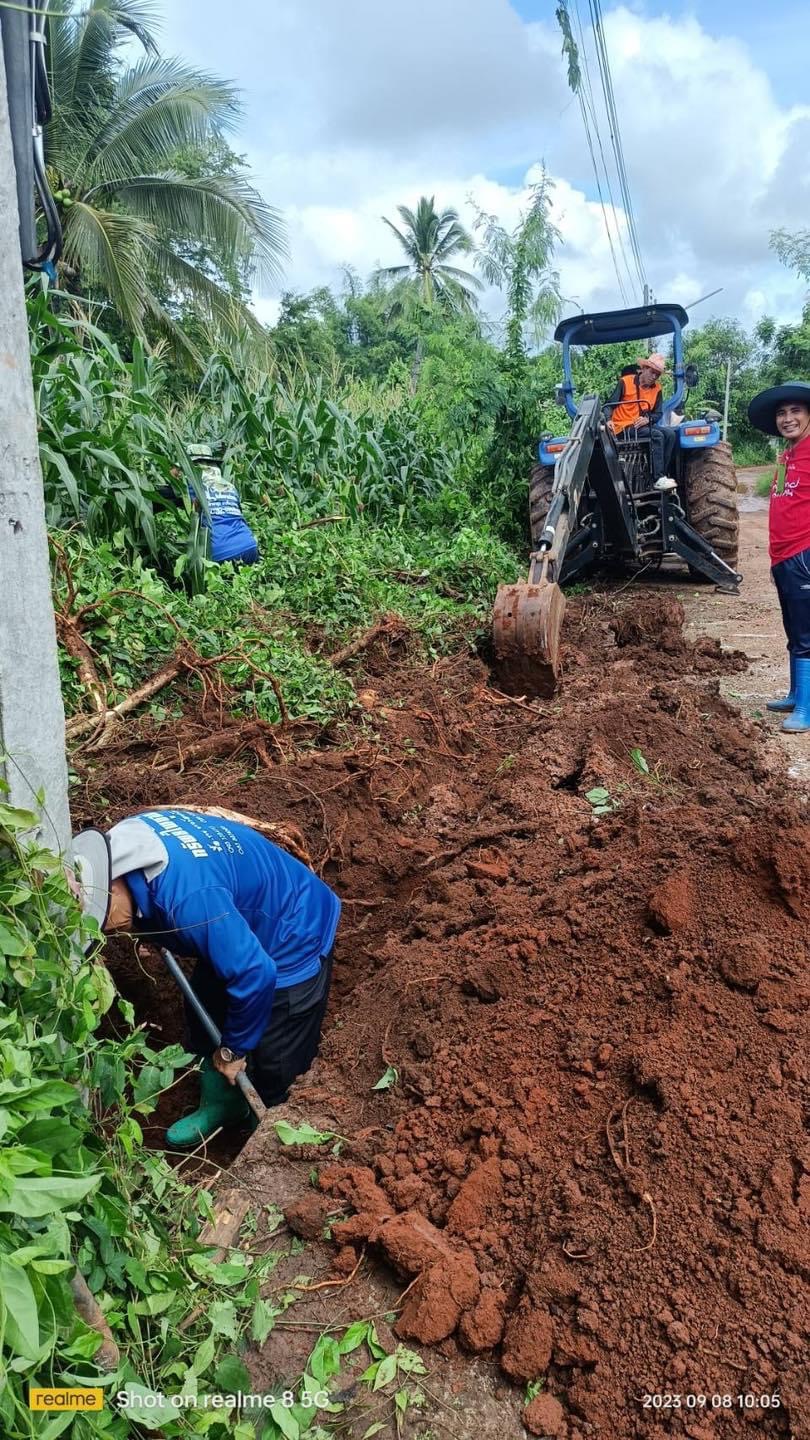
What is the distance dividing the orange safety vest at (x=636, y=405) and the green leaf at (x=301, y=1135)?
8.06 metres

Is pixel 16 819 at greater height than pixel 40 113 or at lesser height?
lesser

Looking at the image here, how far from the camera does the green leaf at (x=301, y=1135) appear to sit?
242 centimetres

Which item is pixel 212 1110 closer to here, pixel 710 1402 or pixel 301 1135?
pixel 301 1135

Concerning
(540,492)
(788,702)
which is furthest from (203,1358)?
(540,492)

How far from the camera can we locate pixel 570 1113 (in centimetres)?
224

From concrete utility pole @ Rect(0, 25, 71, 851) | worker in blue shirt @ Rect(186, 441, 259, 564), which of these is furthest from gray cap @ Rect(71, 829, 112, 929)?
worker in blue shirt @ Rect(186, 441, 259, 564)

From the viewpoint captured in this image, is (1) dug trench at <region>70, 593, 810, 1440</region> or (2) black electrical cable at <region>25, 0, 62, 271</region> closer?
(1) dug trench at <region>70, 593, 810, 1440</region>

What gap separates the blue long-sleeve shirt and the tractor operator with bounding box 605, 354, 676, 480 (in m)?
7.09

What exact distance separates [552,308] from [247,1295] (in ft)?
44.4

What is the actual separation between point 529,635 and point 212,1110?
3.21 metres

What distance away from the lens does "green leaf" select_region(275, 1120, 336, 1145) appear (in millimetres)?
2416

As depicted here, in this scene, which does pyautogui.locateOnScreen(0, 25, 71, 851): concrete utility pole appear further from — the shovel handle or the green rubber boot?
the green rubber boot

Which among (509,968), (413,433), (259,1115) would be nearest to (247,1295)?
(259,1115)

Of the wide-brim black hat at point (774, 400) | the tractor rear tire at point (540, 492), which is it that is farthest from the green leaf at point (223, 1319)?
the tractor rear tire at point (540, 492)
